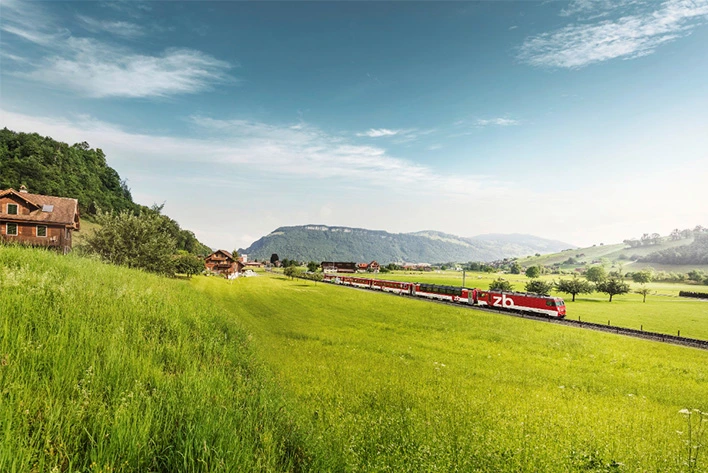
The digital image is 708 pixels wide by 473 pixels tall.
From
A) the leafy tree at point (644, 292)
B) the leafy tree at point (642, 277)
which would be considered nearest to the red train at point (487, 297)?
the leafy tree at point (644, 292)

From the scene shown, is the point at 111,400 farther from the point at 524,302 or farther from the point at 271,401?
the point at 524,302

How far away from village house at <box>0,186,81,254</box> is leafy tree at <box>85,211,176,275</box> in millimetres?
10663

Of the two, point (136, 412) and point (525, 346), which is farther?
point (525, 346)

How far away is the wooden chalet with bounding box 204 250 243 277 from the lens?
125 m

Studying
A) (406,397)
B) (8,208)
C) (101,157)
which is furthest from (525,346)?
(101,157)

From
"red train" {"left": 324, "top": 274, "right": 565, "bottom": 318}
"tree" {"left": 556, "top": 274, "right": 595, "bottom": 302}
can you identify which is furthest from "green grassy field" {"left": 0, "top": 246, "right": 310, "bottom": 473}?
"tree" {"left": 556, "top": 274, "right": 595, "bottom": 302}

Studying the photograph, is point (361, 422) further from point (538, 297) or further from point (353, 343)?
point (538, 297)

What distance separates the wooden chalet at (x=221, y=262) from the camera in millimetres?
124562

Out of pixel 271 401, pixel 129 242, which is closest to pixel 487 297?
pixel 129 242

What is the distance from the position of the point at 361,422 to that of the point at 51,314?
9373 mm

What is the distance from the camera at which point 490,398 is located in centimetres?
1487

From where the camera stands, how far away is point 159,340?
9672 millimetres

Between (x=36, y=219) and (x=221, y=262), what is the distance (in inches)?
3113

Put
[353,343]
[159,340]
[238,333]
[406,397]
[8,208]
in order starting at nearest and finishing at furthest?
[159,340], [406,397], [238,333], [353,343], [8,208]
